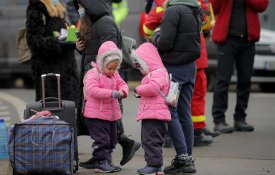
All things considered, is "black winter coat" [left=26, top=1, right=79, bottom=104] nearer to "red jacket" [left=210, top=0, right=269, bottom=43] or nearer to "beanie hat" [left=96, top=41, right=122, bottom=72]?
"beanie hat" [left=96, top=41, right=122, bottom=72]

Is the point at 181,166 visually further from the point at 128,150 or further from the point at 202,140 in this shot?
the point at 202,140

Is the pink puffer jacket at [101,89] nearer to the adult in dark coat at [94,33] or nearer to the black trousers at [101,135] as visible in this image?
the black trousers at [101,135]

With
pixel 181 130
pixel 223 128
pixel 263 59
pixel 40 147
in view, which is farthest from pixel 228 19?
pixel 263 59

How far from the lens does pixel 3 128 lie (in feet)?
28.6

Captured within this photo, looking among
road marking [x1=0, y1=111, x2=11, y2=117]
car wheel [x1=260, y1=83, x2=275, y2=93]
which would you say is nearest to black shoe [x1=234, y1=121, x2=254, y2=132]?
road marking [x1=0, y1=111, x2=11, y2=117]

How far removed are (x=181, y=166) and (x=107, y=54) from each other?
1.21 metres

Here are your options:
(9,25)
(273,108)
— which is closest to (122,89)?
(273,108)

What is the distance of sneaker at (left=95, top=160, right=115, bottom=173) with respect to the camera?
9023mm

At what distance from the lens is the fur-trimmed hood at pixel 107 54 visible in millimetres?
8766

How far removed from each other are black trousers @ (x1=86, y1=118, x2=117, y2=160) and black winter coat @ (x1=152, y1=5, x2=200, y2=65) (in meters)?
0.79

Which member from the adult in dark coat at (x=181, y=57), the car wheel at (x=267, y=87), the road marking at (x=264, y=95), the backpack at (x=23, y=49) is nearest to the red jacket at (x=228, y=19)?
the backpack at (x=23, y=49)

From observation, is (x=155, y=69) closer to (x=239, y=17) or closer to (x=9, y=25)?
(x=239, y=17)

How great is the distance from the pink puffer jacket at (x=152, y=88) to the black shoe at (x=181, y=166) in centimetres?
50

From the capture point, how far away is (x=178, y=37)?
29.9ft
